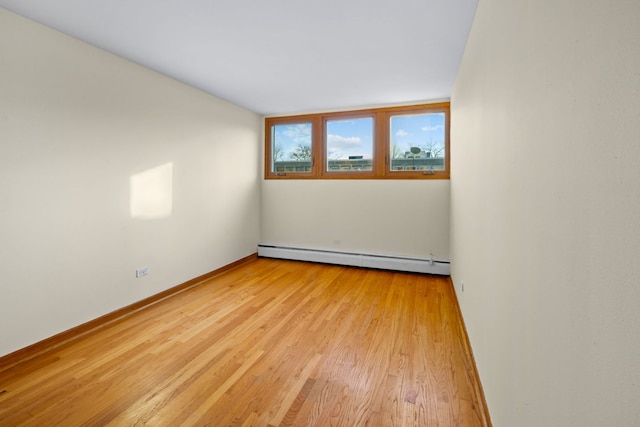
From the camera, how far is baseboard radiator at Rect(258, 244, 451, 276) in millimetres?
4230

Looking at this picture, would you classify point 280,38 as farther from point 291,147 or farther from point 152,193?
point 291,147


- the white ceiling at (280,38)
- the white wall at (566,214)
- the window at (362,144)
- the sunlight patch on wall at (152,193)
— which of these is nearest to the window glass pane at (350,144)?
the window at (362,144)

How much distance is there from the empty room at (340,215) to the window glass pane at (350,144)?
0.17ft

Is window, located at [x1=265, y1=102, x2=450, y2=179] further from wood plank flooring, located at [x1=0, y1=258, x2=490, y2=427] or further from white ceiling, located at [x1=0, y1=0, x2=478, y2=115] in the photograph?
wood plank flooring, located at [x1=0, y1=258, x2=490, y2=427]

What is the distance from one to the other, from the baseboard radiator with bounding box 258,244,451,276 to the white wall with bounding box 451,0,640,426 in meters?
2.85

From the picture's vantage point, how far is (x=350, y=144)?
4781mm

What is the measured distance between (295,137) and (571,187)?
474 centimetres

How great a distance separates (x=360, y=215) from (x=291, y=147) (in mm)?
1731

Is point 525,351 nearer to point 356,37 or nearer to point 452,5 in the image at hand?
point 452,5

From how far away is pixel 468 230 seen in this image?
2365 millimetres

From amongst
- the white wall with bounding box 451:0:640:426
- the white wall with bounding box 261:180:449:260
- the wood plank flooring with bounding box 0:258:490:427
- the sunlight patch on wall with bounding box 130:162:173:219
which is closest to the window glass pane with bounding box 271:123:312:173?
the white wall with bounding box 261:180:449:260

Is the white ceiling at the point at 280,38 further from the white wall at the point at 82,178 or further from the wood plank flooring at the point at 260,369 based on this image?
the wood plank flooring at the point at 260,369

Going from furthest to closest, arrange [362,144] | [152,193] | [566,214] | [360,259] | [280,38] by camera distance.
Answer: [362,144]
[360,259]
[152,193]
[280,38]
[566,214]

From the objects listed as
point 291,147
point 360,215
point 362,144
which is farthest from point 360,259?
point 291,147
